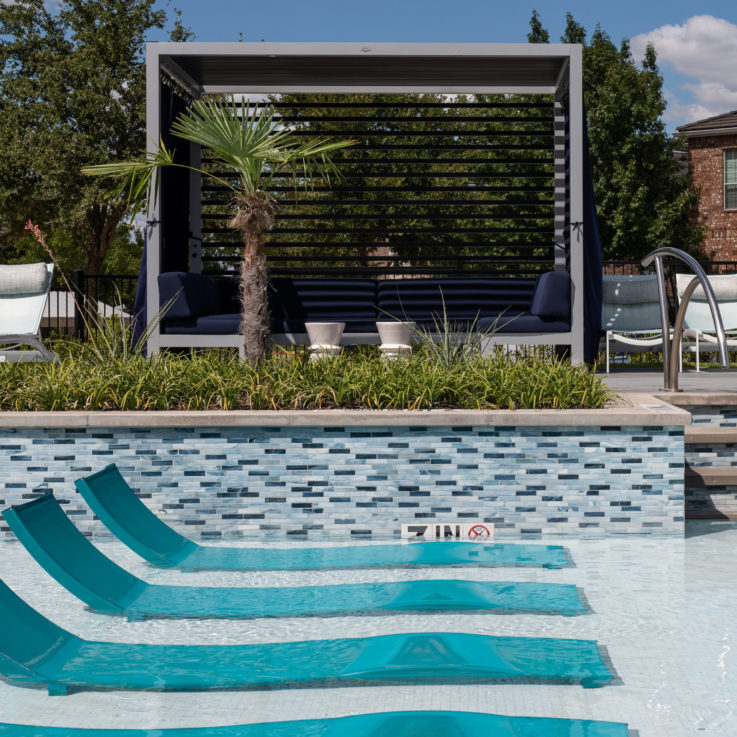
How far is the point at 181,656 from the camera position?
3227 millimetres

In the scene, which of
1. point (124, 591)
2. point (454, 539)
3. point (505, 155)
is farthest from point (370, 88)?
point (505, 155)

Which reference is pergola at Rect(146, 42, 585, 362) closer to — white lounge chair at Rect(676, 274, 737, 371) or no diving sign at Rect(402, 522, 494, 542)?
white lounge chair at Rect(676, 274, 737, 371)

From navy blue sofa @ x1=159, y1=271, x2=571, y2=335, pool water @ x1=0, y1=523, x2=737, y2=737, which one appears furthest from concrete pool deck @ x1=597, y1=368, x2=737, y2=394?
pool water @ x1=0, y1=523, x2=737, y2=737

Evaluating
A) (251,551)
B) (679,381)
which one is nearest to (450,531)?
(251,551)

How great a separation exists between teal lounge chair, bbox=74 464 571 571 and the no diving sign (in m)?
0.10

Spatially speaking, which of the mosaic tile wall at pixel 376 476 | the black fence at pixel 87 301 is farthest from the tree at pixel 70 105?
the mosaic tile wall at pixel 376 476

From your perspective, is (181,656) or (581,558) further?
(581,558)

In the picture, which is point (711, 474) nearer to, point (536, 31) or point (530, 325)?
point (530, 325)

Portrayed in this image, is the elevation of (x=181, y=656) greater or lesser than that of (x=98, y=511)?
lesser

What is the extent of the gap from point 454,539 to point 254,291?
276 cm

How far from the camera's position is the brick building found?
77.5 ft

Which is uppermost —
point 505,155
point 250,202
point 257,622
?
point 505,155

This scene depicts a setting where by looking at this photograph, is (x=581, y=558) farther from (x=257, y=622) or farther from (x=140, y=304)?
(x=140, y=304)

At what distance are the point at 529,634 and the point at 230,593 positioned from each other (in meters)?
1.41
